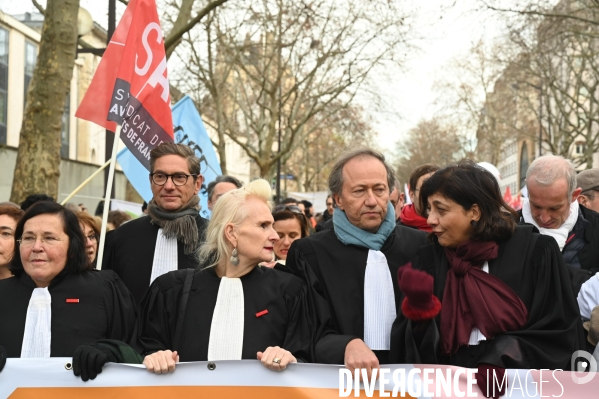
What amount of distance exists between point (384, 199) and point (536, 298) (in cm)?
98

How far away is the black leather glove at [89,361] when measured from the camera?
3779 millimetres

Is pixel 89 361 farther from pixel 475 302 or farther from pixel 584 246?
pixel 584 246

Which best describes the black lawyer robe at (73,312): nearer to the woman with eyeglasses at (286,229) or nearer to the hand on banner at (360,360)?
the hand on banner at (360,360)

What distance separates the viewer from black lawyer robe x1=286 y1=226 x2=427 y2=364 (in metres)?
4.13

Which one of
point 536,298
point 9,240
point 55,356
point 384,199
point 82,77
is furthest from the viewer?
point 82,77

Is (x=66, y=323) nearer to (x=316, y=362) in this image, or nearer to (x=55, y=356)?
(x=55, y=356)

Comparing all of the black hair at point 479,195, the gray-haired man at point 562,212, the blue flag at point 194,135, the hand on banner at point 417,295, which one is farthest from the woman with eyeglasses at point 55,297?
the blue flag at point 194,135

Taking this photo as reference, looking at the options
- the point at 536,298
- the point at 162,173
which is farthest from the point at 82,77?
the point at 536,298

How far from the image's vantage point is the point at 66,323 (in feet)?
13.3

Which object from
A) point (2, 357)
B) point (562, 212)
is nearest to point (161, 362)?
point (2, 357)

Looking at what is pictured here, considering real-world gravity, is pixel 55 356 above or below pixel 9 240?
below

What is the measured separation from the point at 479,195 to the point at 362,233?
705mm

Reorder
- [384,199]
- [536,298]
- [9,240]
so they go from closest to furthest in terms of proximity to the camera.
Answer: [536,298], [384,199], [9,240]

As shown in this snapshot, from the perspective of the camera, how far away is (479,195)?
3.92m
